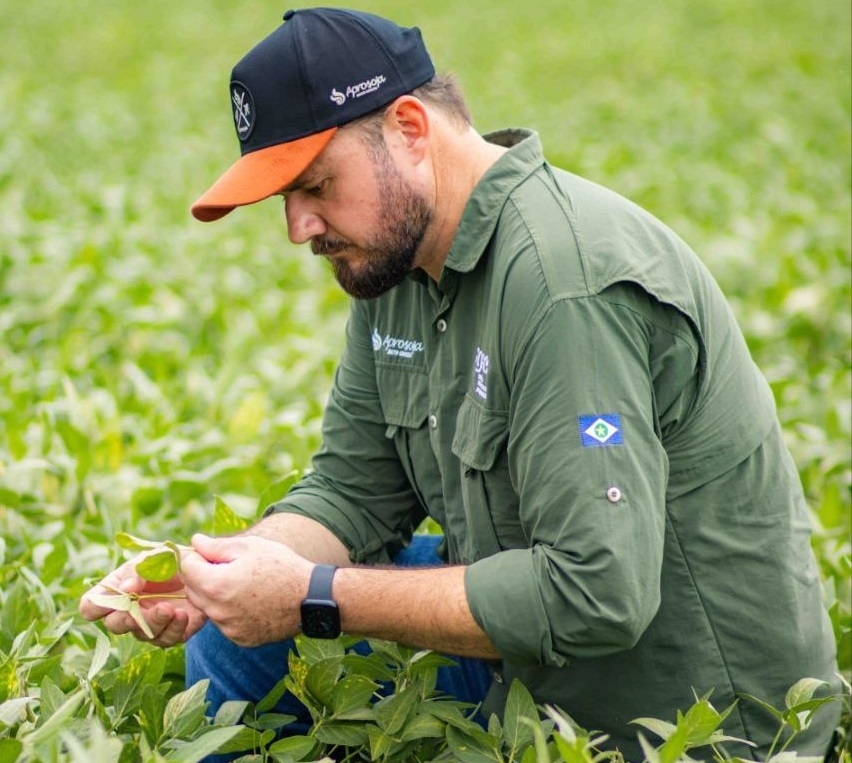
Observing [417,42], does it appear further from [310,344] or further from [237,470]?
[310,344]

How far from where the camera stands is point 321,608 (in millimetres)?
2309

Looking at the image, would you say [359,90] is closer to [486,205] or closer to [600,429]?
[486,205]

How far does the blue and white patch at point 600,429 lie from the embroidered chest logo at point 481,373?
0.29 meters

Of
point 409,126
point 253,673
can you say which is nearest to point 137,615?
point 253,673

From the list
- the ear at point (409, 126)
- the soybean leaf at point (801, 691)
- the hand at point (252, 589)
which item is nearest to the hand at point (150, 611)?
the hand at point (252, 589)

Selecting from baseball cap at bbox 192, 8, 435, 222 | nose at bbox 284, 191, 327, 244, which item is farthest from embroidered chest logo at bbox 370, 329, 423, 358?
baseball cap at bbox 192, 8, 435, 222

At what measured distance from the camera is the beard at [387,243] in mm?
2459

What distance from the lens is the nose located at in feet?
8.21

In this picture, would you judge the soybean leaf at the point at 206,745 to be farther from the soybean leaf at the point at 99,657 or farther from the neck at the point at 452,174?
the neck at the point at 452,174

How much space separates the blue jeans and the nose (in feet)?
2.71

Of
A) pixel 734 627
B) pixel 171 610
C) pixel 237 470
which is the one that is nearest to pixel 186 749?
pixel 171 610

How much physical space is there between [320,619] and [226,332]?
3.50 metres

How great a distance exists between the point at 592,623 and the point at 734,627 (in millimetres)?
391

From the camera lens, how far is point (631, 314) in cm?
224
